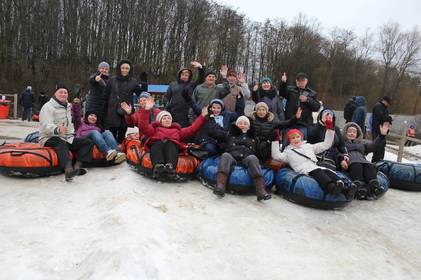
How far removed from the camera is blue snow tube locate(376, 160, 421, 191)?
7.14 meters

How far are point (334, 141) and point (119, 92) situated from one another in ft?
12.8

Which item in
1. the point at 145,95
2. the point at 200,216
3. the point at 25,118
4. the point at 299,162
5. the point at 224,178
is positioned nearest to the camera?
the point at 200,216

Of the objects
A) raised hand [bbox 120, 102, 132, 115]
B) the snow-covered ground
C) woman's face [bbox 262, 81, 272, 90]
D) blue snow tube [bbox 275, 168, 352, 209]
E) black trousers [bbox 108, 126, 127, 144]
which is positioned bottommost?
the snow-covered ground

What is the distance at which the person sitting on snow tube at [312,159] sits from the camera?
5.27 metres

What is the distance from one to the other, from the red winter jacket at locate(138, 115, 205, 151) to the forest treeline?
2131 cm

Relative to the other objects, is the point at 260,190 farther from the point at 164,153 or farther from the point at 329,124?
the point at 329,124

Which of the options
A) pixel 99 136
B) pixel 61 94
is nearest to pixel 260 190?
pixel 99 136

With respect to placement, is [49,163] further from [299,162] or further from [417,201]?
[417,201]

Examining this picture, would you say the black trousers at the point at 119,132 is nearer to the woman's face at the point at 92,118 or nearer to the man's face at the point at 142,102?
the woman's face at the point at 92,118

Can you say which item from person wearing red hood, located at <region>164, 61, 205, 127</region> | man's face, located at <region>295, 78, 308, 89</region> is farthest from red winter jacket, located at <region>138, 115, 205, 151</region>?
man's face, located at <region>295, 78, 308, 89</region>

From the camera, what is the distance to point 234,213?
16.2ft

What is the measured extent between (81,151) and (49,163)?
52cm

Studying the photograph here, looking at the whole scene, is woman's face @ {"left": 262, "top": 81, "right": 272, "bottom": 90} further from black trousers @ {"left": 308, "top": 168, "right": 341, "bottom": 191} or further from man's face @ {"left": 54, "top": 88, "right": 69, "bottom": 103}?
man's face @ {"left": 54, "top": 88, "right": 69, "bottom": 103}

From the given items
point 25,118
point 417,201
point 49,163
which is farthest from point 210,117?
point 25,118
